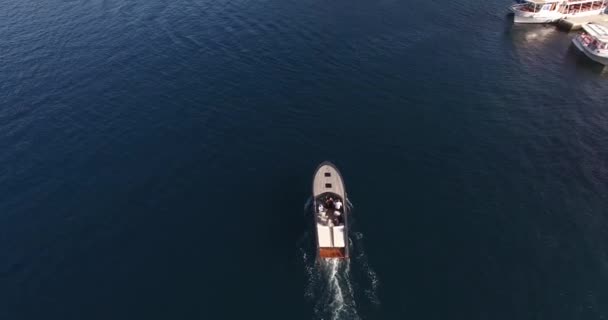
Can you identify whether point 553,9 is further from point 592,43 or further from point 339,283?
point 339,283

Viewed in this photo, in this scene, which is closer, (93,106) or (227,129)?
(227,129)

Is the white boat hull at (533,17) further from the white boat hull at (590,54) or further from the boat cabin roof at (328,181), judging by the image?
the boat cabin roof at (328,181)

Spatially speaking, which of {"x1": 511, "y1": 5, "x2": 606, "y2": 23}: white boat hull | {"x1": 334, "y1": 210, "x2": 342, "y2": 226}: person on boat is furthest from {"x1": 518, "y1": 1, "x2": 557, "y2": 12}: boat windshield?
{"x1": 334, "y1": 210, "x2": 342, "y2": 226}: person on boat

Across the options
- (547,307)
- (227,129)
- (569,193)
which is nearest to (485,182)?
(569,193)

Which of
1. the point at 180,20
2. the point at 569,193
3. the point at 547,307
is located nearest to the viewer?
the point at 547,307

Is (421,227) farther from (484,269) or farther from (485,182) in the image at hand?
(485,182)
